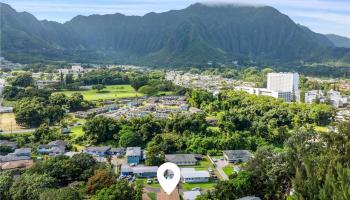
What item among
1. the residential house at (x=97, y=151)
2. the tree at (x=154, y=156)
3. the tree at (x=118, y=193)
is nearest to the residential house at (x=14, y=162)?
the residential house at (x=97, y=151)

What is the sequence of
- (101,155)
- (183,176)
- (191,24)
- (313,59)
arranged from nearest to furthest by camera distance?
(183,176) < (101,155) < (313,59) < (191,24)

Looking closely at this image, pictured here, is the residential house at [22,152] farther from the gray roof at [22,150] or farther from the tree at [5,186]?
the tree at [5,186]

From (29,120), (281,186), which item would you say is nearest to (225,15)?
(29,120)

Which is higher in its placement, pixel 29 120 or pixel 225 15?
pixel 225 15

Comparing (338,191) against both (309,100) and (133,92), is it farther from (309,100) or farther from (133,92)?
(133,92)

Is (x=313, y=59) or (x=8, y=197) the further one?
(x=313, y=59)

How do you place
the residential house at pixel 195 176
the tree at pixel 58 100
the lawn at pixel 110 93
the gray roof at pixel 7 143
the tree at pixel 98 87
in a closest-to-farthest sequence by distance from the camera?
the residential house at pixel 195 176, the gray roof at pixel 7 143, the tree at pixel 58 100, the lawn at pixel 110 93, the tree at pixel 98 87

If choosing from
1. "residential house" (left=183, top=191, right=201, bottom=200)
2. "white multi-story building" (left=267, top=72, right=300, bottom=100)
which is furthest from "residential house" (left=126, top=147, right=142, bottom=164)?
"white multi-story building" (left=267, top=72, right=300, bottom=100)
